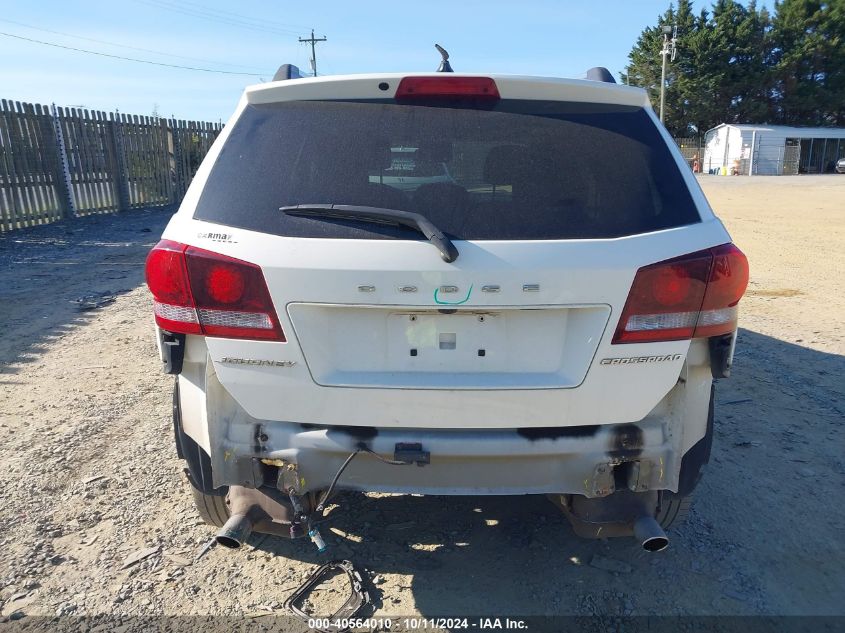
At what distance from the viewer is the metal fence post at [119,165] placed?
15.7 metres

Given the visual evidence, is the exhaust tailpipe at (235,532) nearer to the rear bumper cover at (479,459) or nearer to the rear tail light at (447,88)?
the rear bumper cover at (479,459)

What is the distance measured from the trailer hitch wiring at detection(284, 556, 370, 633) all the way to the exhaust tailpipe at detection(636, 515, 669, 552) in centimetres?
109

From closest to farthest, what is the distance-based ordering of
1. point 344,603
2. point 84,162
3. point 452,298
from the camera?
1. point 452,298
2. point 344,603
3. point 84,162

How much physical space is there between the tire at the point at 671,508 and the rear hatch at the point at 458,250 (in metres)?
0.57

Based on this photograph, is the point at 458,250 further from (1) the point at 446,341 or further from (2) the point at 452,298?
(1) the point at 446,341

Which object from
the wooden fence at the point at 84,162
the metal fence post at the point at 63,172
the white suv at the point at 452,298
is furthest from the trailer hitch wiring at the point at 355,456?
the metal fence post at the point at 63,172

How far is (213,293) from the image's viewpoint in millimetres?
2145

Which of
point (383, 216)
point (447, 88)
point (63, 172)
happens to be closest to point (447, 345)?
point (383, 216)

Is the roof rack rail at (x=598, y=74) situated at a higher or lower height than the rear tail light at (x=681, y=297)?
higher

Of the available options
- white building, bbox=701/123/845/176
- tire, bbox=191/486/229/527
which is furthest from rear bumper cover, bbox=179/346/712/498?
white building, bbox=701/123/845/176

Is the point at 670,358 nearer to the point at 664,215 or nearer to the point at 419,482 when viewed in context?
the point at 664,215

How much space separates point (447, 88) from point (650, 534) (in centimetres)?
177

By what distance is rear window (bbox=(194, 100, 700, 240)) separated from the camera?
215 centimetres

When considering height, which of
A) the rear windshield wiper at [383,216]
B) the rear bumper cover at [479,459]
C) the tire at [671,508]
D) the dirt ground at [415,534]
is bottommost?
the dirt ground at [415,534]
